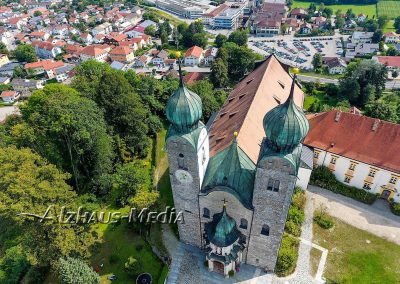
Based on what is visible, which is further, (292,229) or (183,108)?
(292,229)

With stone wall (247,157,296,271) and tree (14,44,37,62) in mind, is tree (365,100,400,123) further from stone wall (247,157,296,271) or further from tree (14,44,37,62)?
tree (14,44,37,62)

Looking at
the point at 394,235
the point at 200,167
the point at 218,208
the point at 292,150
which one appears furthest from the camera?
the point at 394,235

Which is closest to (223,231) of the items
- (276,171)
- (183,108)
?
(276,171)

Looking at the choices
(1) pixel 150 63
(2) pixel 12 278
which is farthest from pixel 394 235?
(1) pixel 150 63

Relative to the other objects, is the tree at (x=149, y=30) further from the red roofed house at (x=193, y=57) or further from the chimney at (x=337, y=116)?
the chimney at (x=337, y=116)

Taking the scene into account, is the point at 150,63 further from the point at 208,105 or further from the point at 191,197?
the point at 191,197

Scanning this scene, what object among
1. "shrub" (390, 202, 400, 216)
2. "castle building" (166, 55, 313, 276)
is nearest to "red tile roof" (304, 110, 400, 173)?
"shrub" (390, 202, 400, 216)

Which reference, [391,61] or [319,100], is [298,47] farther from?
[319,100]
